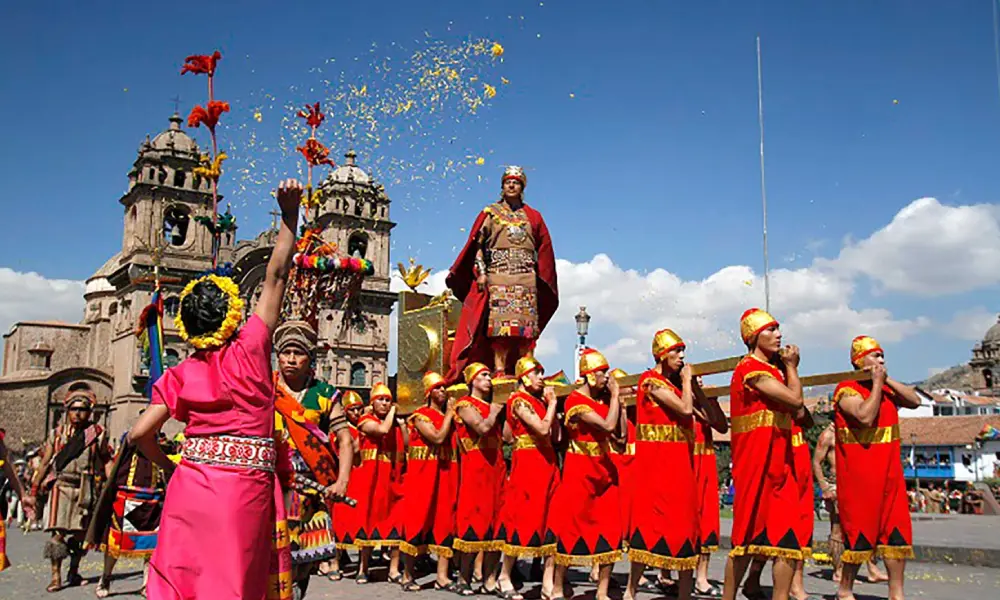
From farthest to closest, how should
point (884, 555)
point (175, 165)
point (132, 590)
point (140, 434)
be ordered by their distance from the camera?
point (175, 165) < point (132, 590) < point (884, 555) < point (140, 434)

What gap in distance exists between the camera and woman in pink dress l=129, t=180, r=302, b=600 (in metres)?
4.02

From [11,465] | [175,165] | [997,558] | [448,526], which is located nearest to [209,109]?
[11,465]

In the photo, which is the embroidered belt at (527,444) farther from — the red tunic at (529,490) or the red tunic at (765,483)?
the red tunic at (765,483)

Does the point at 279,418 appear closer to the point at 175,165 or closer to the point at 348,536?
the point at 348,536

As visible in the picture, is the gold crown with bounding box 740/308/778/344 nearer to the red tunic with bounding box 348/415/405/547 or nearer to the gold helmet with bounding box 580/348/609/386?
the gold helmet with bounding box 580/348/609/386

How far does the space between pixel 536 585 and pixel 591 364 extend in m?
2.77

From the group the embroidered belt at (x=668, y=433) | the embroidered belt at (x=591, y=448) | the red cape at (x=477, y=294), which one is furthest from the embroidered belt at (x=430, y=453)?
the embroidered belt at (x=668, y=433)

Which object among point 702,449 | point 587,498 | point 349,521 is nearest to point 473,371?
point 587,498

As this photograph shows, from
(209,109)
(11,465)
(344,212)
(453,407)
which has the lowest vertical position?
(11,465)

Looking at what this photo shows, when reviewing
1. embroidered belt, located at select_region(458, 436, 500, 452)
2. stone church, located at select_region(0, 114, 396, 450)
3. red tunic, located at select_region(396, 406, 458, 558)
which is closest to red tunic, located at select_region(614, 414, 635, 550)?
embroidered belt, located at select_region(458, 436, 500, 452)

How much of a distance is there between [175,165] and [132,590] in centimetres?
5315

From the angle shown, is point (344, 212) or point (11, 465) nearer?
point (11, 465)

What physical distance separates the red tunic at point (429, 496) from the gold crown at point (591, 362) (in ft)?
7.57

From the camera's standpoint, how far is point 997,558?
10438 millimetres
